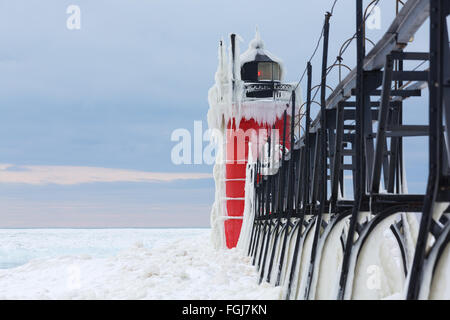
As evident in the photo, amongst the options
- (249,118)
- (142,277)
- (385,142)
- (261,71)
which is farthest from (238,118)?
(385,142)

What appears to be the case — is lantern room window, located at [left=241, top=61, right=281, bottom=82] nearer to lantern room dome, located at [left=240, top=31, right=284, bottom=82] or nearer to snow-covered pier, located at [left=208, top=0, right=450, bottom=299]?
lantern room dome, located at [left=240, top=31, right=284, bottom=82]

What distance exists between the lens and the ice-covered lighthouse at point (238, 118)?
34156 mm

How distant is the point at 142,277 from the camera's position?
2283 cm

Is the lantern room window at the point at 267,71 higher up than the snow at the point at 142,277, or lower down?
higher up

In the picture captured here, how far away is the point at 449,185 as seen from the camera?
6.20 meters

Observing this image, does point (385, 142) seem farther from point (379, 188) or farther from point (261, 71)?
point (261, 71)

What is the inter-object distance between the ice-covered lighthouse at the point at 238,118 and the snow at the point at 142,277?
252 centimetres

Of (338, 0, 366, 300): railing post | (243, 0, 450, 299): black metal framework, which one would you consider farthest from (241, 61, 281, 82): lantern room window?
(338, 0, 366, 300): railing post

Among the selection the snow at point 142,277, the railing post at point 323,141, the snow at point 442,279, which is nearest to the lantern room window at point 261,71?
the snow at point 142,277

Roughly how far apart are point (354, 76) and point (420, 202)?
3.05m

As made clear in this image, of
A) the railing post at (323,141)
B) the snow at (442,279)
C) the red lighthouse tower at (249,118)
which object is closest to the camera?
the snow at (442,279)

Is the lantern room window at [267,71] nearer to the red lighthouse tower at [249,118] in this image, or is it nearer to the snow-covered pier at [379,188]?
the red lighthouse tower at [249,118]

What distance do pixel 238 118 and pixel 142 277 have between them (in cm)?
1418
